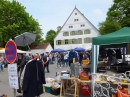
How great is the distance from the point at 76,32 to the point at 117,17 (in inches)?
514

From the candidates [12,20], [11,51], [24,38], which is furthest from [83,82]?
[12,20]

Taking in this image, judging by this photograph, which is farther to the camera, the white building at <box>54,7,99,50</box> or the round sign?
the white building at <box>54,7,99,50</box>

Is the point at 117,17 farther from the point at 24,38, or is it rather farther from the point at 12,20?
the point at 24,38

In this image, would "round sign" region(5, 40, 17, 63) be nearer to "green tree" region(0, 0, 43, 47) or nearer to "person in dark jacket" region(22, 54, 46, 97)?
"person in dark jacket" region(22, 54, 46, 97)

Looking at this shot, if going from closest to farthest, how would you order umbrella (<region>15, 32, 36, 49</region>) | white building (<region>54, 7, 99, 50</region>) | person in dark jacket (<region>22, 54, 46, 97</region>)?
person in dark jacket (<region>22, 54, 46, 97</region>) < umbrella (<region>15, 32, 36, 49</region>) < white building (<region>54, 7, 99, 50</region>)

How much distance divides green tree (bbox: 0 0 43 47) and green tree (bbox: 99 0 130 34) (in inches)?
616

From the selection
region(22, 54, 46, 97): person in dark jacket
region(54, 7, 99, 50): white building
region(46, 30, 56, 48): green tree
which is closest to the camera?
region(22, 54, 46, 97): person in dark jacket

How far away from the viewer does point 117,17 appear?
34312 millimetres

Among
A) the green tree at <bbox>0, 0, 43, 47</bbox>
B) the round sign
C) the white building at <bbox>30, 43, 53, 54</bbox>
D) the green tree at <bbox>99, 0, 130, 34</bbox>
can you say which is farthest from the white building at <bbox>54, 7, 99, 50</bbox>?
the round sign

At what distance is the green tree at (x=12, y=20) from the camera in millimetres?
A: 35938

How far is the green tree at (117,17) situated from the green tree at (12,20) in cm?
1565

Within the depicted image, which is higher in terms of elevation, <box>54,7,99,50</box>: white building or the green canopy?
<box>54,7,99,50</box>: white building

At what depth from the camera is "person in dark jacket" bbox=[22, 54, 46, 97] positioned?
5.39m

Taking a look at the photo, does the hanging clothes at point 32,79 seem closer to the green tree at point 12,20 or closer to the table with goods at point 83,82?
the table with goods at point 83,82
